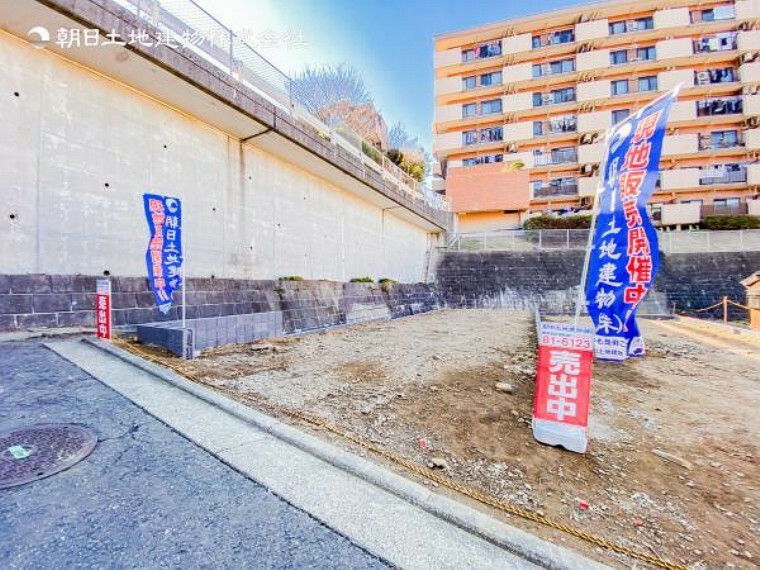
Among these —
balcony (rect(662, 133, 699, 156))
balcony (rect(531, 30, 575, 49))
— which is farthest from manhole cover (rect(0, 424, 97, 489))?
balcony (rect(531, 30, 575, 49))

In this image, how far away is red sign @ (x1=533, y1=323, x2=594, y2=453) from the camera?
3.00 meters

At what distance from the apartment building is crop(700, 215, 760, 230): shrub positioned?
1.35 meters

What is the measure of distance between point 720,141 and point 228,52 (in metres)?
39.7

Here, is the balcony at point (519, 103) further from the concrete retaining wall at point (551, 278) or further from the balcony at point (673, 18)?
the concrete retaining wall at point (551, 278)

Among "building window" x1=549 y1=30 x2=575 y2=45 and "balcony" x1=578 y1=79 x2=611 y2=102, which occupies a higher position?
"building window" x1=549 y1=30 x2=575 y2=45

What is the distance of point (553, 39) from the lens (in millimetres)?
31609

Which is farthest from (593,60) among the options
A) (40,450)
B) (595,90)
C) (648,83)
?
(40,450)

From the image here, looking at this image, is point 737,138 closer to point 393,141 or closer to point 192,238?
point 393,141

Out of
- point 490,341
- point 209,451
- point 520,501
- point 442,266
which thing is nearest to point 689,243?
point 442,266

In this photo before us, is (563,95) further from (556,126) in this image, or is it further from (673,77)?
(673,77)

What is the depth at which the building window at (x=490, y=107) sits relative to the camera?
32.9 meters

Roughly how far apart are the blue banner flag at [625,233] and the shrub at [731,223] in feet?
84.6

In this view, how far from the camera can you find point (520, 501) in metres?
2.27

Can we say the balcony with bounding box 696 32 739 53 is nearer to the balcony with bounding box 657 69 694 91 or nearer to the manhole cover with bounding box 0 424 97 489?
the balcony with bounding box 657 69 694 91
